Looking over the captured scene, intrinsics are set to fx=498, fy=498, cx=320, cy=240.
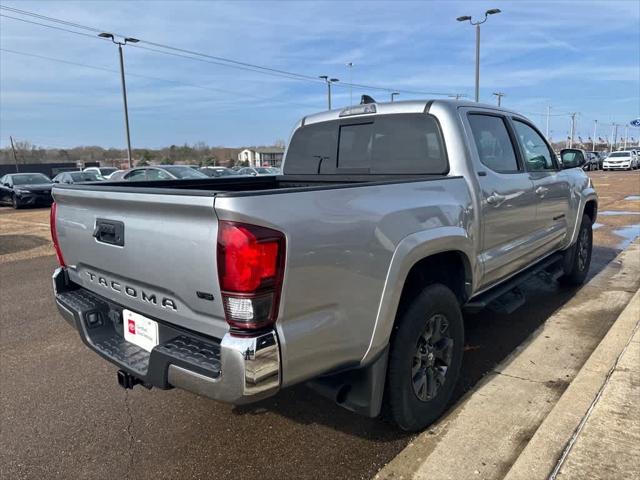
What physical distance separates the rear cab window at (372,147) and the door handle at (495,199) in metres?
0.41

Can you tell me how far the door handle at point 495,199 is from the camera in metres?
3.51

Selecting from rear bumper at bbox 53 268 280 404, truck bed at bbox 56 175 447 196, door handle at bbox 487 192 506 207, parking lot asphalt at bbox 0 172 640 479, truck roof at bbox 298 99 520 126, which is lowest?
parking lot asphalt at bbox 0 172 640 479

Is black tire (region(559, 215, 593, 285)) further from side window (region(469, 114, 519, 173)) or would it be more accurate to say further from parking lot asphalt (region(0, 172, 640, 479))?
side window (region(469, 114, 519, 173))

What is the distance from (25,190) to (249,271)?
20825 mm

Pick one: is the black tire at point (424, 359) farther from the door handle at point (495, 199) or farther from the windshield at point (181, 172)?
the windshield at point (181, 172)

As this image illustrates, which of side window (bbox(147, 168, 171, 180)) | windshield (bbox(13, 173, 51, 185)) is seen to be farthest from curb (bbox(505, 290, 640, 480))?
windshield (bbox(13, 173, 51, 185))

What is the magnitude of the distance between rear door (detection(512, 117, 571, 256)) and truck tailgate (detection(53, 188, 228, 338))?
10.5ft

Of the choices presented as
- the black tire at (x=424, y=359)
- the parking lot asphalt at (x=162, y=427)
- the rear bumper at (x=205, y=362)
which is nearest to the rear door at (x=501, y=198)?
the black tire at (x=424, y=359)

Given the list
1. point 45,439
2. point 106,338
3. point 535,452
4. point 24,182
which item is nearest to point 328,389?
point 535,452

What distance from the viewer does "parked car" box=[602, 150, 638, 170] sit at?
4278cm

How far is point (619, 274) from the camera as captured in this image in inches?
258

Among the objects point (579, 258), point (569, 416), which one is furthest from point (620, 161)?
point (569, 416)

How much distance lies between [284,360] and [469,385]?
6.44 ft

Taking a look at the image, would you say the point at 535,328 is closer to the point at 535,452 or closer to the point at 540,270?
the point at 540,270
